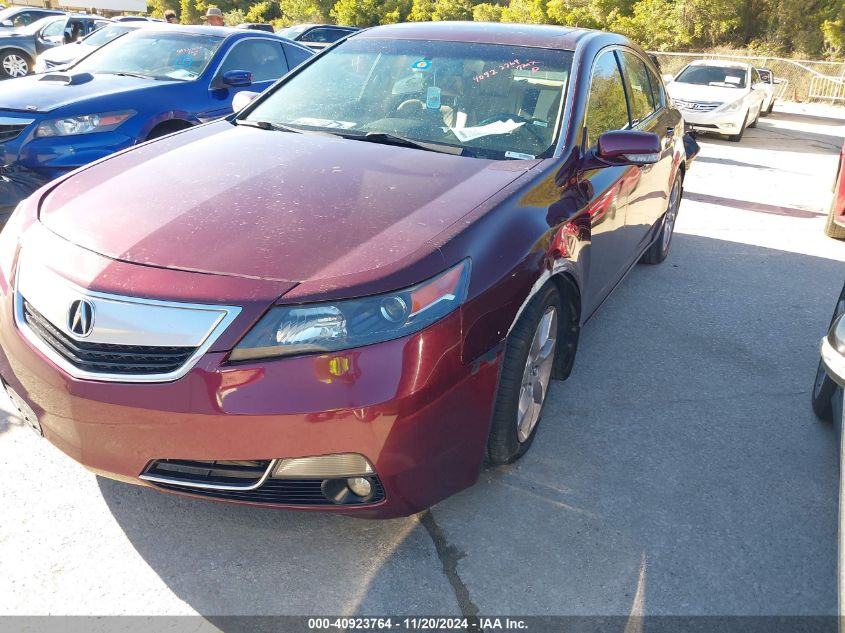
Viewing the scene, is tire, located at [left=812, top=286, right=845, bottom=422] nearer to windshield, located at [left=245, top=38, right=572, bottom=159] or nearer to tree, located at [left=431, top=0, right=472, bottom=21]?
windshield, located at [left=245, top=38, right=572, bottom=159]

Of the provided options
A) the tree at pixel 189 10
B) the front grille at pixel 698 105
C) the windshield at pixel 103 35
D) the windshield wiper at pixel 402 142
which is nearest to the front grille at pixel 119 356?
the windshield wiper at pixel 402 142

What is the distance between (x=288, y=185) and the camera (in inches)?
103

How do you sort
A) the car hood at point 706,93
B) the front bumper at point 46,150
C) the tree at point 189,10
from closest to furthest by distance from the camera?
the front bumper at point 46,150, the car hood at point 706,93, the tree at point 189,10

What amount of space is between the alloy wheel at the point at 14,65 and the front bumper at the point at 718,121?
539 inches

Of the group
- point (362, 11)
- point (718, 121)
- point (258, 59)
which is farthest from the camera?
point (362, 11)

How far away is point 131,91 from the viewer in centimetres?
566

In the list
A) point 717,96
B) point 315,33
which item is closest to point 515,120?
point 717,96

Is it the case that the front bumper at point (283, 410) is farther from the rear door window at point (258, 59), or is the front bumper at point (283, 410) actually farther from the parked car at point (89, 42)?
the parked car at point (89, 42)

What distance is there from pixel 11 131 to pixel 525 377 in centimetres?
447

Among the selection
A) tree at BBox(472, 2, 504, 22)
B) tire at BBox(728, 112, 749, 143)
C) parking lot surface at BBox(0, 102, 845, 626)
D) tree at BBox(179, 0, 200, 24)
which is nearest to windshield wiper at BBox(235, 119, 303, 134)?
parking lot surface at BBox(0, 102, 845, 626)

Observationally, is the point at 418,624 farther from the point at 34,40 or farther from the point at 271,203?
the point at 34,40

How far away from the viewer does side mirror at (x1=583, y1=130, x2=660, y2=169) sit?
311cm

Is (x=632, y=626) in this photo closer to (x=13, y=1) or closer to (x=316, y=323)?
(x=316, y=323)

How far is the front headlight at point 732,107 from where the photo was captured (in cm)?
1270
